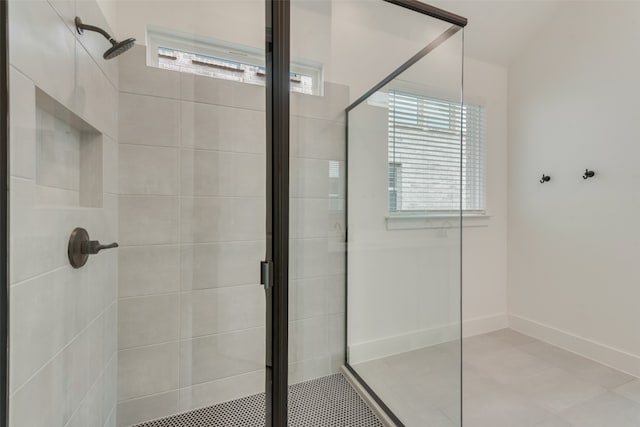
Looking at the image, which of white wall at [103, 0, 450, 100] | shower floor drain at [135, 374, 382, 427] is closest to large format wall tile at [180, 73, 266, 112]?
white wall at [103, 0, 450, 100]

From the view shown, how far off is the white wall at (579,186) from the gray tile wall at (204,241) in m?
1.82

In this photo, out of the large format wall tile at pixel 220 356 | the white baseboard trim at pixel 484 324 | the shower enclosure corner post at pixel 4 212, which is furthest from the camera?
the white baseboard trim at pixel 484 324

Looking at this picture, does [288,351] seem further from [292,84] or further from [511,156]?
[511,156]

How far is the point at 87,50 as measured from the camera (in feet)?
3.19

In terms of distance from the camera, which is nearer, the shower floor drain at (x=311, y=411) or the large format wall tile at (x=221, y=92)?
the shower floor drain at (x=311, y=411)

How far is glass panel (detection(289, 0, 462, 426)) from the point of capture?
114cm

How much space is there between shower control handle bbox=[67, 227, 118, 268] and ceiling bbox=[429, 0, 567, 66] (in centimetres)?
228

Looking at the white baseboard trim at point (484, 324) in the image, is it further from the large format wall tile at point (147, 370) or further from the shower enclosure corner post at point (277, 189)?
the large format wall tile at point (147, 370)

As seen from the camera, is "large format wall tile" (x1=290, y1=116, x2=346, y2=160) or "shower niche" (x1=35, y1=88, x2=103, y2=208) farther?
"large format wall tile" (x1=290, y1=116, x2=346, y2=160)

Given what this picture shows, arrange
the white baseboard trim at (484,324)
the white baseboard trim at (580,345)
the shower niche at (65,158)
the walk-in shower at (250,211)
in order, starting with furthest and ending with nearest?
the white baseboard trim at (484,324), the white baseboard trim at (580,345), the walk-in shower at (250,211), the shower niche at (65,158)

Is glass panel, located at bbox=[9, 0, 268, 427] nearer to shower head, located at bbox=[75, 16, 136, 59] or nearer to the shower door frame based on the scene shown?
shower head, located at bbox=[75, 16, 136, 59]

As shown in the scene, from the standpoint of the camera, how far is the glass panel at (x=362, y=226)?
114cm

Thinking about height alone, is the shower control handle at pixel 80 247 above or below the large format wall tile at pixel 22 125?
below

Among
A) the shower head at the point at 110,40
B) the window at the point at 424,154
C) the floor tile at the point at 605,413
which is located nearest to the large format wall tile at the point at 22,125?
the shower head at the point at 110,40
